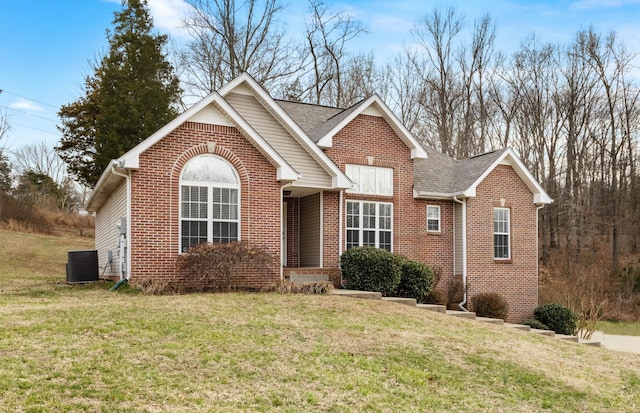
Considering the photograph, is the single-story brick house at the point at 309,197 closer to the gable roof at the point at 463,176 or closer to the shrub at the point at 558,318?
the gable roof at the point at 463,176

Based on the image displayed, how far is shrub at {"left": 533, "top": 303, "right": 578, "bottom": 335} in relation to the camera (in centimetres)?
1970

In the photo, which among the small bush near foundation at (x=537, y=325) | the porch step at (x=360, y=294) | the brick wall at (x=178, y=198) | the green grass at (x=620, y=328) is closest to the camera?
the brick wall at (x=178, y=198)

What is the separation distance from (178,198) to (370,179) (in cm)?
698

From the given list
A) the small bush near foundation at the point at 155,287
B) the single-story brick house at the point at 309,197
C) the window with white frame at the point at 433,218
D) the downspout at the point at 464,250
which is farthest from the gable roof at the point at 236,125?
the downspout at the point at 464,250

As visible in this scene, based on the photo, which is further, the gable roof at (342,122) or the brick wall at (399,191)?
the brick wall at (399,191)

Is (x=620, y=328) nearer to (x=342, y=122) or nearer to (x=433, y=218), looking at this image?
(x=433, y=218)

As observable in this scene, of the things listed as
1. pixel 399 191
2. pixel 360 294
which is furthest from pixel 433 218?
pixel 360 294

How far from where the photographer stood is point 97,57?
39562 mm

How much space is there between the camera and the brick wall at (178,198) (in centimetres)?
1434

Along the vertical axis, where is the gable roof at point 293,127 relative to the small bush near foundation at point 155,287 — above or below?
above

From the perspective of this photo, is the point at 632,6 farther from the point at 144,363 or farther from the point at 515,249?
the point at 144,363

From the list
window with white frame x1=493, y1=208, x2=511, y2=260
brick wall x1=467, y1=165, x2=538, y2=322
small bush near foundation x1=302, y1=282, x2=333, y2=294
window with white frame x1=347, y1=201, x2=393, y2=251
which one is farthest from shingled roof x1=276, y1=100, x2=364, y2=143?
window with white frame x1=493, y1=208, x2=511, y2=260

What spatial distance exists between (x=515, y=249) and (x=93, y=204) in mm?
14870

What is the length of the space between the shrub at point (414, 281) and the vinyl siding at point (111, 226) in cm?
798
